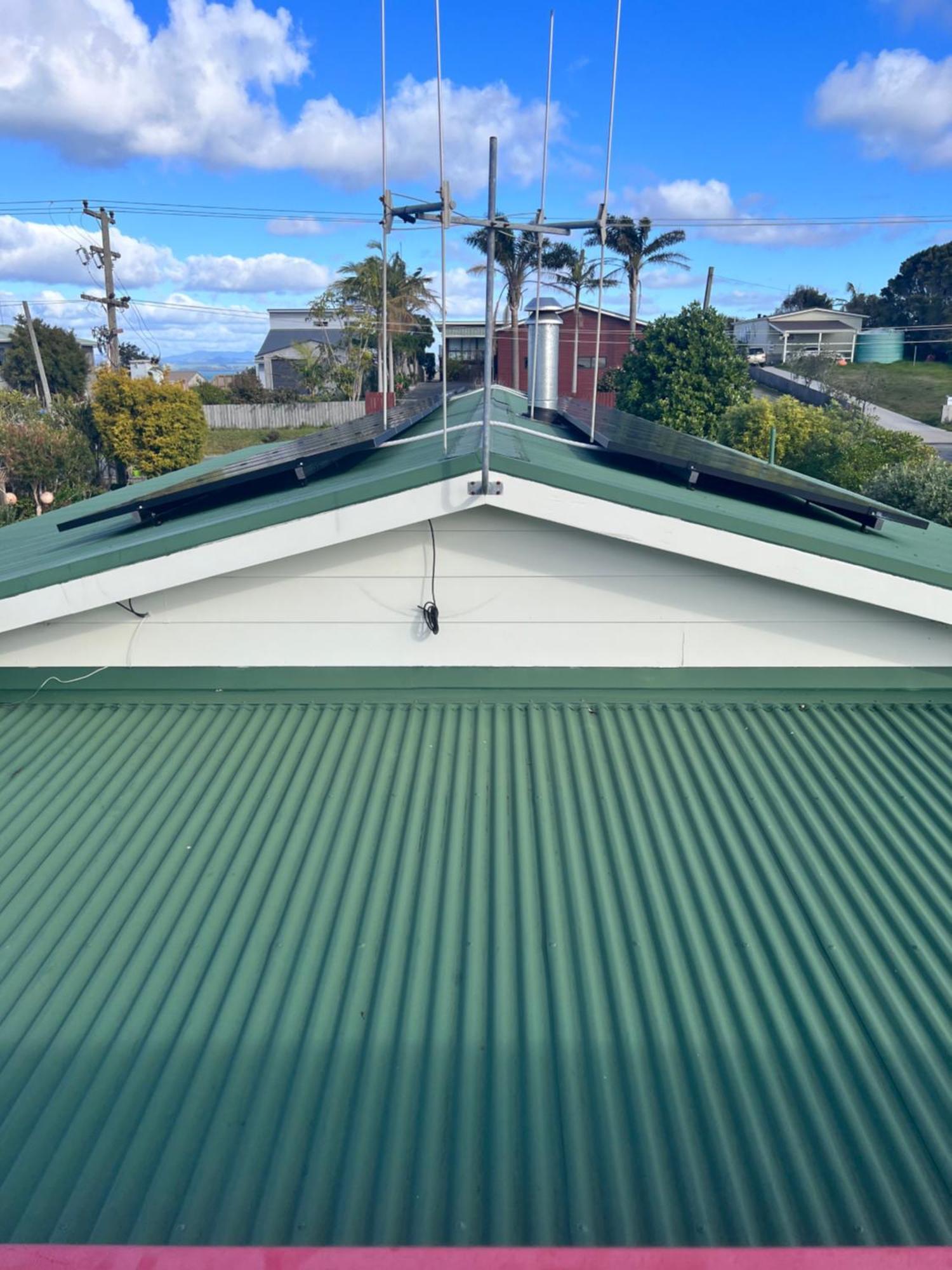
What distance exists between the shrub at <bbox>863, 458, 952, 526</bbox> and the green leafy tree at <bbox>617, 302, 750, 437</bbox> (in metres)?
13.3

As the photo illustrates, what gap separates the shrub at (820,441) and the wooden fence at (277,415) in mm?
30798

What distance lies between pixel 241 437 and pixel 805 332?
46.9m

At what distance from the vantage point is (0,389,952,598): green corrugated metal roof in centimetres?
446

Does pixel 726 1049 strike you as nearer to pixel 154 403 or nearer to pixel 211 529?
pixel 211 529

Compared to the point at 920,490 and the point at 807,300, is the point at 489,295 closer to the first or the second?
the point at 920,490

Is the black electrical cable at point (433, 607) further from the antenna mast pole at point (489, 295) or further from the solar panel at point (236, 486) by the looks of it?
the solar panel at point (236, 486)

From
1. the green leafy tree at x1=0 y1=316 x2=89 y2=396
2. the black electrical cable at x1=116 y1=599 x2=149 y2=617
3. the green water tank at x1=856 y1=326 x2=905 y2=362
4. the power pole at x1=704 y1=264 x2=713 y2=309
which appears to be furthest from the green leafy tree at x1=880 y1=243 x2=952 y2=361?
the black electrical cable at x1=116 y1=599 x2=149 y2=617

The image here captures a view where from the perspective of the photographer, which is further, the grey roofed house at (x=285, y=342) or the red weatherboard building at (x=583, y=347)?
the grey roofed house at (x=285, y=342)

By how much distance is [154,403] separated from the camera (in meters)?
29.2

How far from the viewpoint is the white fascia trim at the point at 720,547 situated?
14.7 feet

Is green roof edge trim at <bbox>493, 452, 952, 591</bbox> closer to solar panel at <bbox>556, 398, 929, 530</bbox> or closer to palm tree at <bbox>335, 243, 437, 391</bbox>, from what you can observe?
solar panel at <bbox>556, 398, 929, 530</bbox>

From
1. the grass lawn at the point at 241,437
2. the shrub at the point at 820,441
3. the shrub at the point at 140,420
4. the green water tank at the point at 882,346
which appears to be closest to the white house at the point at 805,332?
the green water tank at the point at 882,346

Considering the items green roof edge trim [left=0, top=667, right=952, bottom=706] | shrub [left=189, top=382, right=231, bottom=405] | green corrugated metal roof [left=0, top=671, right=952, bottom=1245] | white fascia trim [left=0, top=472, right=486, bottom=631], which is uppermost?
white fascia trim [left=0, top=472, right=486, bottom=631]

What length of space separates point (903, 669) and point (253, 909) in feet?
13.5
